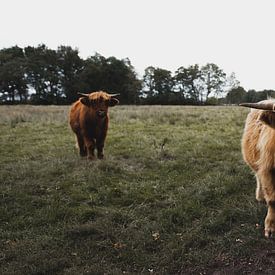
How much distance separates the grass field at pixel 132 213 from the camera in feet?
12.4

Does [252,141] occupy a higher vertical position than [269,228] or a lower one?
higher

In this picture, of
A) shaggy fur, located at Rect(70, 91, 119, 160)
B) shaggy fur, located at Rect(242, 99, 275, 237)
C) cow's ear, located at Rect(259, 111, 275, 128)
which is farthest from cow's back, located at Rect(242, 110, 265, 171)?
shaggy fur, located at Rect(70, 91, 119, 160)

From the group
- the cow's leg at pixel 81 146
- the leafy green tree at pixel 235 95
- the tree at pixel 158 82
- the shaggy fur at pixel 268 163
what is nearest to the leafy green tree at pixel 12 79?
the tree at pixel 158 82

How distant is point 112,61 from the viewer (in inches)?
2032

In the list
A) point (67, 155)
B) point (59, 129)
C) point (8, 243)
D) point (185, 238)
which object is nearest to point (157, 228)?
point (185, 238)

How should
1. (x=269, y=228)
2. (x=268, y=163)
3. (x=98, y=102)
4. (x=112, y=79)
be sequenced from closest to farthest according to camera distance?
(x=268, y=163) → (x=269, y=228) → (x=98, y=102) → (x=112, y=79)

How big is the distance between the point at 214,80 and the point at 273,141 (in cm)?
6798

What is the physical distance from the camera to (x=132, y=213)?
4.95 meters

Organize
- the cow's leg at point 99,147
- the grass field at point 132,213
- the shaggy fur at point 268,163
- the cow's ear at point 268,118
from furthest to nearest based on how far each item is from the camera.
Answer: the cow's leg at point 99,147 < the grass field at point 132,213 < the shaggy fur at point 268,163 < the cow's ear at point 268,118

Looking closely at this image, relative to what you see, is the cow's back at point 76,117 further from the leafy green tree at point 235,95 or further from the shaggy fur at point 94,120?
the leafy green tree at point 235,95

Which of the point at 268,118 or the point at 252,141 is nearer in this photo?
the point at 268,118

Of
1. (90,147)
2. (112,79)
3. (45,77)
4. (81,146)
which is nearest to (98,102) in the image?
(90,147)

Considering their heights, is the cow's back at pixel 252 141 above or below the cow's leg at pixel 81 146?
above

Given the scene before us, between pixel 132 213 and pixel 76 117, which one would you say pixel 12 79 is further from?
pixel 132 213
